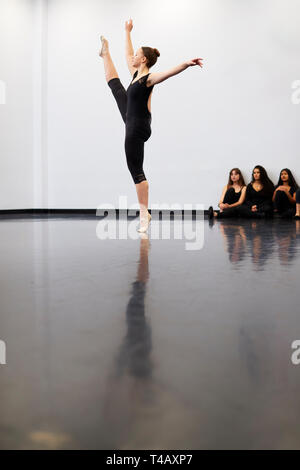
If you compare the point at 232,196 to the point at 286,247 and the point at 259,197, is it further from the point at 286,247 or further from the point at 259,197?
the point at 286,247

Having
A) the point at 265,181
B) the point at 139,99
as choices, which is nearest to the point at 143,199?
the point at 139,99

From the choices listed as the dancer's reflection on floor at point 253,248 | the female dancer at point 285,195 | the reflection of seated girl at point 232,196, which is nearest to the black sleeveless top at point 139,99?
the dancer's reflection on floor at point 253,248

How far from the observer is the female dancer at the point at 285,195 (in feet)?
17.7

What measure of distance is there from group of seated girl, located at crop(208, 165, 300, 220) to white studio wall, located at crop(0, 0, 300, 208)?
0.22 metres

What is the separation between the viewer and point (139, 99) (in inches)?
128

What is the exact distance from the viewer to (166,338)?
75 cm

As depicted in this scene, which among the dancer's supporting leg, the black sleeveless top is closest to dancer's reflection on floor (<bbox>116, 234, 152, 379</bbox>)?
the dancer's supporting leg

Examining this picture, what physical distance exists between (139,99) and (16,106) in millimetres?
3673

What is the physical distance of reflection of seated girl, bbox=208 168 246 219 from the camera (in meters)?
5.48

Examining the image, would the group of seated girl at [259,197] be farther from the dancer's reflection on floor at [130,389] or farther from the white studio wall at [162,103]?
the dancer's reflection on floor at [130,389]

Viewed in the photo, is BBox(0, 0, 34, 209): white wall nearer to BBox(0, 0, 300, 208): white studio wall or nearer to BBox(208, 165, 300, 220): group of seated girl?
BBox(0, 0, 300, 208): white studio wall

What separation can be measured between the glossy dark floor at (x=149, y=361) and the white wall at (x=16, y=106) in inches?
208

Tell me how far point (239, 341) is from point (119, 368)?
0.22m

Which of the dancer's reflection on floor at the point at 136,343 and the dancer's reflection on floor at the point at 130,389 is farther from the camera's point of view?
the dancer's reflection on floor at the point at 136,343
